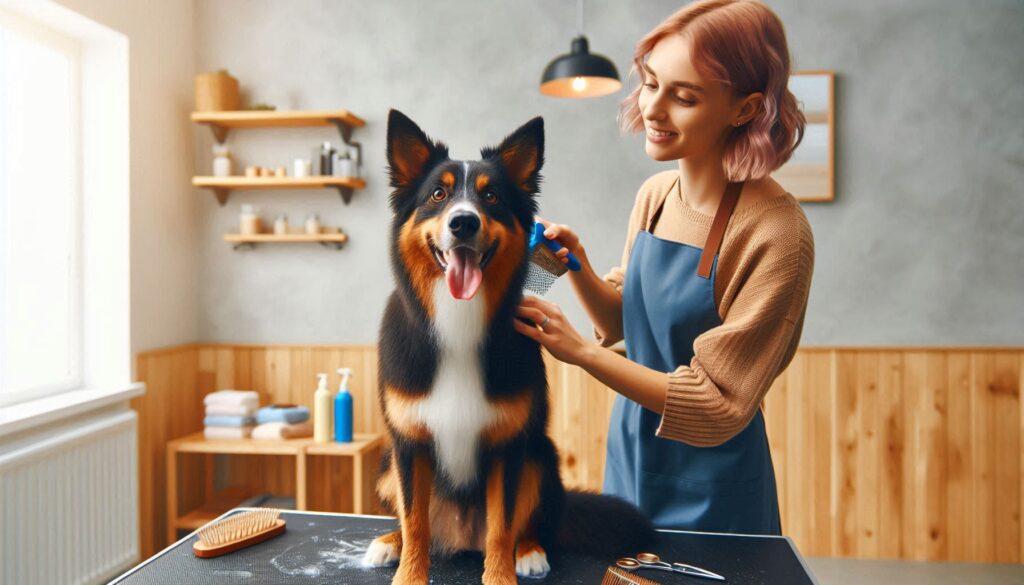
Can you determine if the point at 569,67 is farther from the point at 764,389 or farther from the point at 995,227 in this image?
the point at 995,227

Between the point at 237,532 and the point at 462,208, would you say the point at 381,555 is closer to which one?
the point at 237,532

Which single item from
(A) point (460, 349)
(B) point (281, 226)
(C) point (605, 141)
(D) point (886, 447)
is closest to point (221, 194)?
(B) point (281, 226)

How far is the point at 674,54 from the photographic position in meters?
1.28

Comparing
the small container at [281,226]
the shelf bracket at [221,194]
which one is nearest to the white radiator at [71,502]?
the small container at [281,226]

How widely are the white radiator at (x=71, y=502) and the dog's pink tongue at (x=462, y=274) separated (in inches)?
88.8

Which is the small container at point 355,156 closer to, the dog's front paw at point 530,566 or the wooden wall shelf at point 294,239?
the wooden wall shelf at point 294,239

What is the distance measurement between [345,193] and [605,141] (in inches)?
58.2

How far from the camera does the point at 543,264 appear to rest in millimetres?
1411

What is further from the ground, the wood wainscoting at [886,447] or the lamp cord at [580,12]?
the lamp cord at [580,12]

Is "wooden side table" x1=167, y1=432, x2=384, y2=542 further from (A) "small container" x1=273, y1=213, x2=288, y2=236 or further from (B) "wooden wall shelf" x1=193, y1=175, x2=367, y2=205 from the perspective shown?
(B) "wooden wall shelf" x1=193, y1=175, x2=367, y2=205

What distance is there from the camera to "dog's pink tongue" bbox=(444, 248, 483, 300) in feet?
3.55

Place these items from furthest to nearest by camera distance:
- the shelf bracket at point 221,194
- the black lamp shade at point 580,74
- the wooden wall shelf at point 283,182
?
the shelf bracket at point 221,194 → the wooden wall shelf at point 283,182 → the black lamp shade at point 580,74

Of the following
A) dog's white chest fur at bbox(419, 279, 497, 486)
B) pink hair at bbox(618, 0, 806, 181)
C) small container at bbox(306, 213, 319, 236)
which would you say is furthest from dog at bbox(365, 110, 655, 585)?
small container at bbox(306, 213, 319, 236)

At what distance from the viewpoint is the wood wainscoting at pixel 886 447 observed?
339cm
